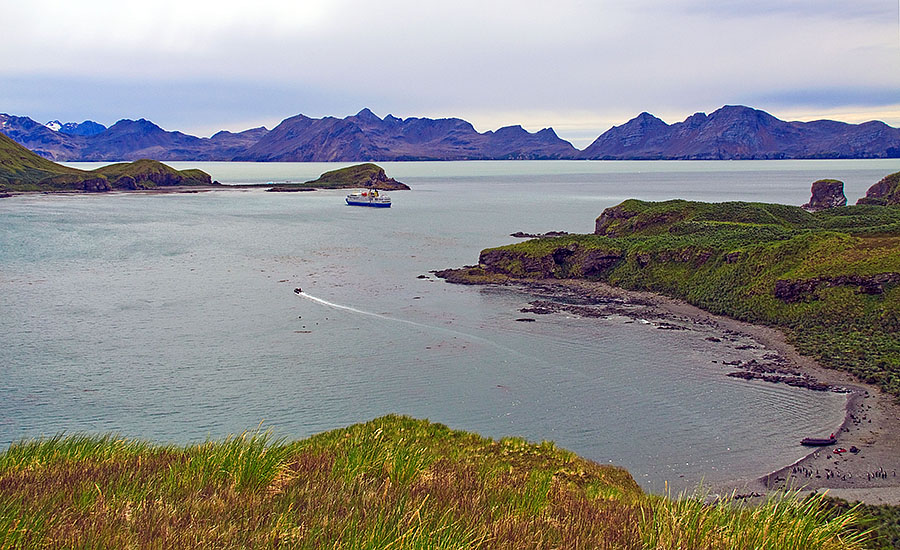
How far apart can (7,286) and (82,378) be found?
3453 centimetres

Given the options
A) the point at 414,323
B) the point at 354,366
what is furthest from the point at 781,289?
the point at 354,366

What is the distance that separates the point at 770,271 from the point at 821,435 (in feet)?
95.1

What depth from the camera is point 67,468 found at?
35.9ft

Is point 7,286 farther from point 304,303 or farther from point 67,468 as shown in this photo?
point 67,468

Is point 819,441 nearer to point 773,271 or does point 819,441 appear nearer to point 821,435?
point 821,435

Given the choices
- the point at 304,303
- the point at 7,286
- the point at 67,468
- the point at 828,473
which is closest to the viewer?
the point at 67,468

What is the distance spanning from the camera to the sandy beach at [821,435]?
27.0 m

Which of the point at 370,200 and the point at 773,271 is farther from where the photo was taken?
the point at 370,200

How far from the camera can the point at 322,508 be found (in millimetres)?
9242

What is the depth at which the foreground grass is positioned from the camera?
8.06 meters

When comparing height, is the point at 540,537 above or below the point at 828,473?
above

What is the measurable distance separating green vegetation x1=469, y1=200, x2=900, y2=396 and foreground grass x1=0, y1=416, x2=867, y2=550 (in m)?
34.0

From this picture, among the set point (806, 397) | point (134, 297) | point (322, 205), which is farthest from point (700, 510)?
point (322, 205)

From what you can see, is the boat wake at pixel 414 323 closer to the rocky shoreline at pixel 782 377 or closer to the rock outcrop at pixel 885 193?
the rocky shoreline at pixel 782 377
